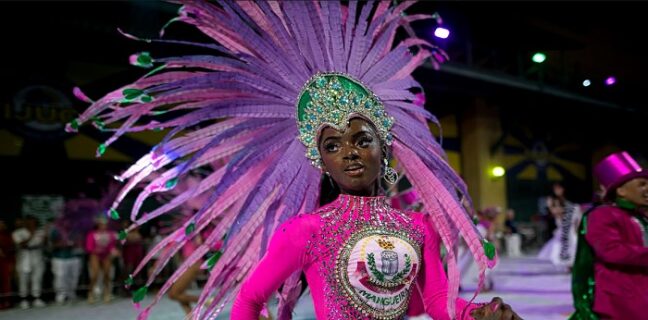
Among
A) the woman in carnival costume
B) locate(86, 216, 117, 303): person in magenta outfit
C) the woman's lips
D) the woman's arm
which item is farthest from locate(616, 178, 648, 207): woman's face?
locate(86, 216, 117, 303): person in magenta outfit

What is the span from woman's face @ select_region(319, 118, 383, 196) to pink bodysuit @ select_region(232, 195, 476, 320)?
0.10 m

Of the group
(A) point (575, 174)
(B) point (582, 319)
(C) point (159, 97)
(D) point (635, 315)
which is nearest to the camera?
(C) point (159, 97)

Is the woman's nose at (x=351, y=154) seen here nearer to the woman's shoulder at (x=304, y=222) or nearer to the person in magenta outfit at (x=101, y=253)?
the woman's shoulder at (x=304, y=222)

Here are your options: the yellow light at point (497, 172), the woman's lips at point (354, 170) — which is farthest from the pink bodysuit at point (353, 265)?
the yellow light at point (497, 172)

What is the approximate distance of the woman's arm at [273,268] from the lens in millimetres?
1917

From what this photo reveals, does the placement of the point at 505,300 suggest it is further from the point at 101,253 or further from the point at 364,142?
the point at 364,142

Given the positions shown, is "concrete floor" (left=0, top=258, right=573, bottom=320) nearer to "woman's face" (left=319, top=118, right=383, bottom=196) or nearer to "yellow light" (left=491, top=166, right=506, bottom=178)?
"woman's face" (left=319, top=118, right=383, bottom=196)

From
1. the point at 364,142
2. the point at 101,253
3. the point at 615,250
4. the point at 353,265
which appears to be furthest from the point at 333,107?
the point at 101,253

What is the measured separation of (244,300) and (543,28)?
9.92 metres

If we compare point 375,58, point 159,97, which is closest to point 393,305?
point 375,58

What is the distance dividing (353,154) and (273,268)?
0.48 metres

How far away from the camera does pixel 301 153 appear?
Answer: 225 cm

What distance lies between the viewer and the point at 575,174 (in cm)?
2225

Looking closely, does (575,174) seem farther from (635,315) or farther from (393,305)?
(393,305)
